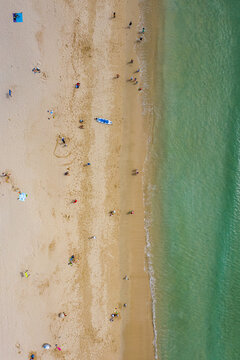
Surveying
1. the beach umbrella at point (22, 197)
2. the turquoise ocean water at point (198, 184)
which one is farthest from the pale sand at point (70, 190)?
the turquoise ocean water at point (198, 184)

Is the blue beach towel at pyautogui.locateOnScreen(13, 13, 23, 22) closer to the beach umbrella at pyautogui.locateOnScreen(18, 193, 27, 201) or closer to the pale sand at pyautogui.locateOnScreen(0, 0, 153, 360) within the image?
the pale sand at pyautogui.locateOnScreen(0, 0, 153, 360)

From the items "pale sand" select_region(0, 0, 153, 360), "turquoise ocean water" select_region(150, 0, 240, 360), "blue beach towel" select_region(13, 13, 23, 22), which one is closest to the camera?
"blue beach towel" select_region(13, 13, 23, 22)

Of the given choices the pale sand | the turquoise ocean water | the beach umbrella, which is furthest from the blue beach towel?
the beach umbrella

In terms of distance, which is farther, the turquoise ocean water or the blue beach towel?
the turquoise ocean water

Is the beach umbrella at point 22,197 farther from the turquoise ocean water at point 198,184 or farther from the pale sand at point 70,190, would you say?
the turquoise ocean water at point 198,184

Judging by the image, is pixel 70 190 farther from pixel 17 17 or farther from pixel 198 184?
pixel 17 17
